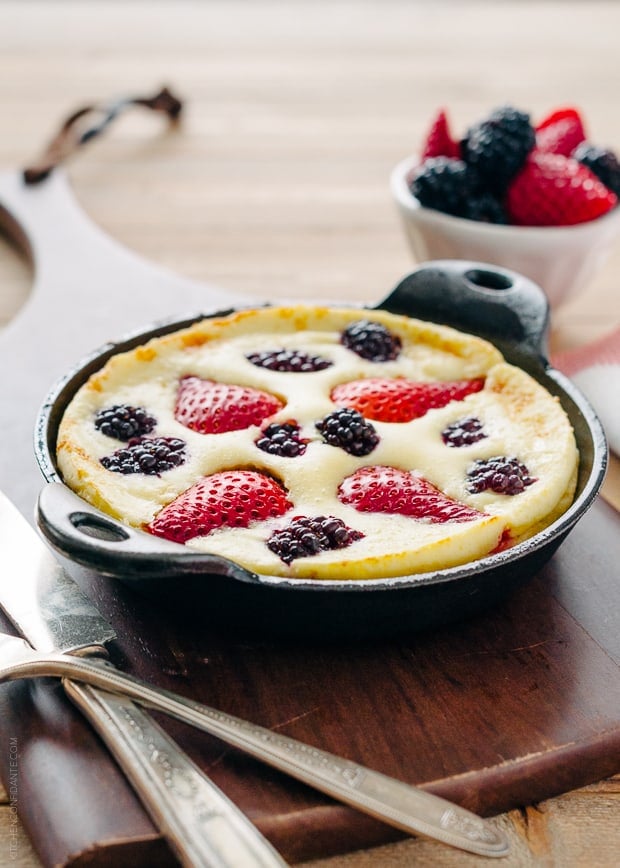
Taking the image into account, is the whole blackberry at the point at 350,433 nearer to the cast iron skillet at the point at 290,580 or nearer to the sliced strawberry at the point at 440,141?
the cast iron skillet at the point at 290,580

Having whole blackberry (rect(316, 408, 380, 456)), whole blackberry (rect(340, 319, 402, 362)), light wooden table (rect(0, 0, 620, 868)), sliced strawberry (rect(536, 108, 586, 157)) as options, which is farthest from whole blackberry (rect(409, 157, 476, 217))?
whole blackberry (rect(316, 408, 380, 456))

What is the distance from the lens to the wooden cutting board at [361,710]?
131 cm

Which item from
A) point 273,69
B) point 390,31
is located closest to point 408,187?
point 273,69

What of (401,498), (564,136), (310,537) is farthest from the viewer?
(564,136)

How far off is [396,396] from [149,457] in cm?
45

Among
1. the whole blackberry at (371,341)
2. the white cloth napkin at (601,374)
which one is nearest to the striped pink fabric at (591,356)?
the white cloth napkin at (601,374)

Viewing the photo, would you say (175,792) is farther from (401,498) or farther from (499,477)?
(499,477)

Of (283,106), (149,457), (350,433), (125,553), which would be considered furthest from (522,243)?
(283,106)

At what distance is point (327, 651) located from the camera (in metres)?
1.55

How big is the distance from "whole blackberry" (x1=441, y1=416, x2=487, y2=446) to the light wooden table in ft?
2.94

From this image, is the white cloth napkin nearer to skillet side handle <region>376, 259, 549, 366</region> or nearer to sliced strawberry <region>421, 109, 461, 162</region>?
skillet side handle <region>376, 259, 549, 366</region>

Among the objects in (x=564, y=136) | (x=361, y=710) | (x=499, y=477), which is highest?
(x=564, y=136)

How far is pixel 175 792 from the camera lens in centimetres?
126

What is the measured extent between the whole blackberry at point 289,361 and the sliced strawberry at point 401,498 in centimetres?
38
